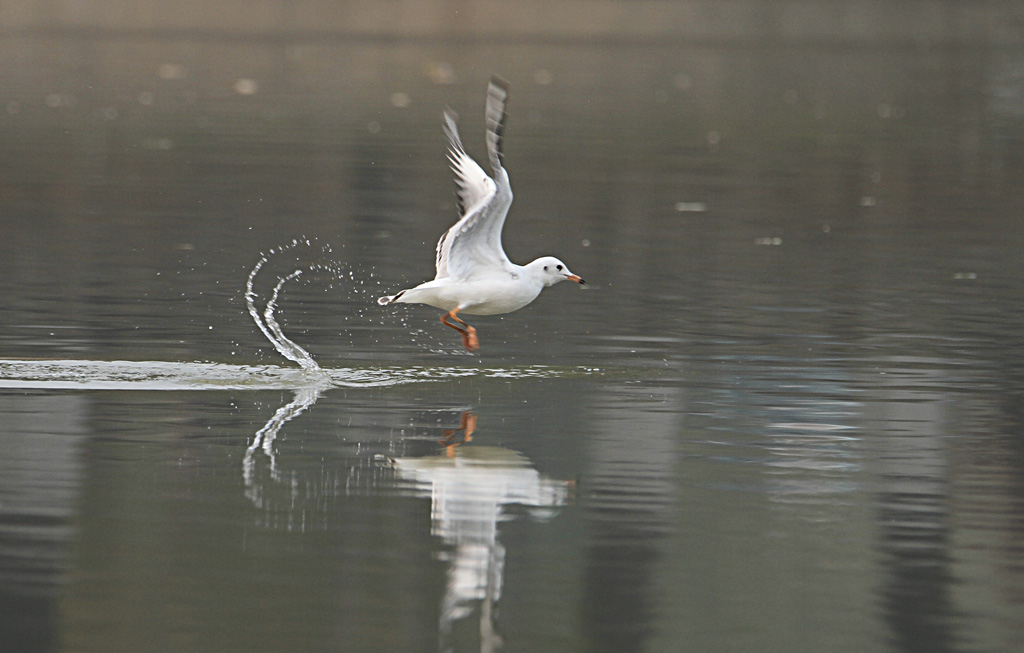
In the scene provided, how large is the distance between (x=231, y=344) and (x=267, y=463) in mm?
4338

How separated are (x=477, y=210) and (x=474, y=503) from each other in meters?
3.90

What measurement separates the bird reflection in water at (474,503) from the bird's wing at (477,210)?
1801 mm

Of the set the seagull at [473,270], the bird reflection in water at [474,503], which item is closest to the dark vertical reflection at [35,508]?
the bird reflection in water at [474,503]

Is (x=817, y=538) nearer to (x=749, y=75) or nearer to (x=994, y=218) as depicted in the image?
(x=994, y=218)

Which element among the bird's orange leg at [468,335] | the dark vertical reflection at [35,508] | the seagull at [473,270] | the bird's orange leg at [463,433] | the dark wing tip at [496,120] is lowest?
the dark vertical reflection at [35,508]

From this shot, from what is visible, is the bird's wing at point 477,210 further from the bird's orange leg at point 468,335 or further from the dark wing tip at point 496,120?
the bird's orange leg at point 468,335

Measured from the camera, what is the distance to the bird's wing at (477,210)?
42.7 ft

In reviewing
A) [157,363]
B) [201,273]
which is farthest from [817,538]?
[201,273]

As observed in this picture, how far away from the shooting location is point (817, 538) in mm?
9375

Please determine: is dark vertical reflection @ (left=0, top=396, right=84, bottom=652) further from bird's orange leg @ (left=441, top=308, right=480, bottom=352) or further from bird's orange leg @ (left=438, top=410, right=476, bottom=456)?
bird's orange leg @ (left=441, top=308, right=480, bottom=352)

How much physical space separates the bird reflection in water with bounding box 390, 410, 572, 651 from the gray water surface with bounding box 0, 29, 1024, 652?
24mm

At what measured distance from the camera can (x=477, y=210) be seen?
1336 centimetres

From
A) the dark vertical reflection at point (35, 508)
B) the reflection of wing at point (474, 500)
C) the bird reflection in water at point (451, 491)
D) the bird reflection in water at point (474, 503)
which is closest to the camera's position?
the dark vertical reflection at point (35, 508)

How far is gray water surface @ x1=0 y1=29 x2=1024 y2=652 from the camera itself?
26.9ft
